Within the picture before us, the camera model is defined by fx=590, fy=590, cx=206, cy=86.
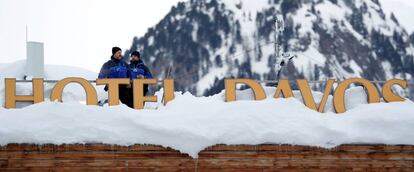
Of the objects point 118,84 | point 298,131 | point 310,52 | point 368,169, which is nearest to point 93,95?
point 118,84

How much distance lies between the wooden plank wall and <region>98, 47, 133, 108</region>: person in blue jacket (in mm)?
2269

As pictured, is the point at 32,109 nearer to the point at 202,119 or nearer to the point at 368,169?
the point at 202,119

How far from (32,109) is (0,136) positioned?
26.8 inches

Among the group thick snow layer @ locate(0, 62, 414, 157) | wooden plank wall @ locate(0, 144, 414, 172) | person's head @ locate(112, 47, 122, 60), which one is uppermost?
person's head @ locate(112, 47, 122, 60)

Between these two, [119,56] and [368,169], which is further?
[119,56]

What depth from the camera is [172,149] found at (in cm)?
970

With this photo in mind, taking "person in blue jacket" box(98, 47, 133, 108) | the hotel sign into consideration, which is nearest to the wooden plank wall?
the hotel sign

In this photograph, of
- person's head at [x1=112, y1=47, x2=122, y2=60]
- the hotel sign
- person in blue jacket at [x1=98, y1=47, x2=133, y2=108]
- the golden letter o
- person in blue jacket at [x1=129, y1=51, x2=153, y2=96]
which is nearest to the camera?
the hotel sign

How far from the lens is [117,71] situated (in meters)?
11.9

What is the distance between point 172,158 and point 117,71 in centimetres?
289

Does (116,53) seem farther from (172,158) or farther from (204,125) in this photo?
(172,158)

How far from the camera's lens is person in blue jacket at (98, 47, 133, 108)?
11.8 m

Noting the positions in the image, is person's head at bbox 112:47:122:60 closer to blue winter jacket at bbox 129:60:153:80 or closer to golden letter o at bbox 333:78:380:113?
blue winter jacket at bbox 129:60:153:80

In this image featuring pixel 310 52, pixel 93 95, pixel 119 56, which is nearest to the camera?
pixel 93 95
